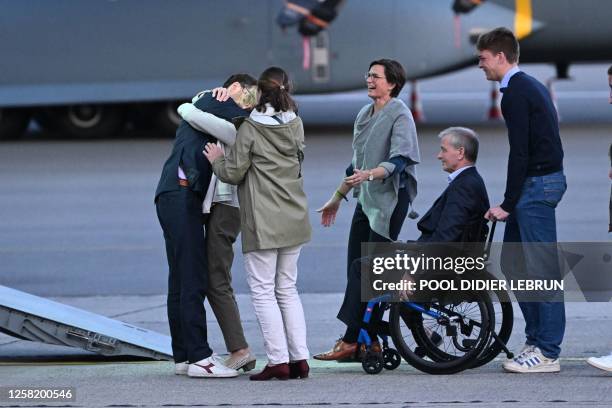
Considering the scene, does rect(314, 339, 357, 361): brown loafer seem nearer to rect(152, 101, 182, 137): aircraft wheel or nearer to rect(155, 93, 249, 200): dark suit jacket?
rect(155, 93, 249, 200): dark suit jacket

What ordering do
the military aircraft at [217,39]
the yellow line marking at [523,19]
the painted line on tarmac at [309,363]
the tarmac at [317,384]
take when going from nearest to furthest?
the tarmac at [317,384] < the painted line on tarmac at [309,363] < the military aircraft at [217,39] < the yellow line marking at [523,19]

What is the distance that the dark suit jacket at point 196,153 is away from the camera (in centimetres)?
665

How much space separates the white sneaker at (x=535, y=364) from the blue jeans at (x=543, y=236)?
0.03 m

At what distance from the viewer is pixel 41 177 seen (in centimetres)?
1689

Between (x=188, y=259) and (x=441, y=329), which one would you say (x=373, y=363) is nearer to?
(x=441, y=329)

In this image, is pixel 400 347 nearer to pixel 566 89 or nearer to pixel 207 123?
pixel 207 123

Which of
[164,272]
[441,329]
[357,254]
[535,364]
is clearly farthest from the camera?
[164,272]

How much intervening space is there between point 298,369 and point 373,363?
395mm

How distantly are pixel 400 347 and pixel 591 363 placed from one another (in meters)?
0.97

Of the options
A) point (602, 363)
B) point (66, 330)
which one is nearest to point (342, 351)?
point (602, 363)

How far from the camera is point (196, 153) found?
667cm

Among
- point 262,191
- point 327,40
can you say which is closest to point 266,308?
point 262,191

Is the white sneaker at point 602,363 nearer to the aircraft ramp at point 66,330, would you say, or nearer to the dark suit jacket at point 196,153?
the dark suit jacket at point 196,153

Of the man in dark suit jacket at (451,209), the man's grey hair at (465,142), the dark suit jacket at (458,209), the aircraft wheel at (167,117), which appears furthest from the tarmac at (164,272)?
the man's grey hair at (465,142)
